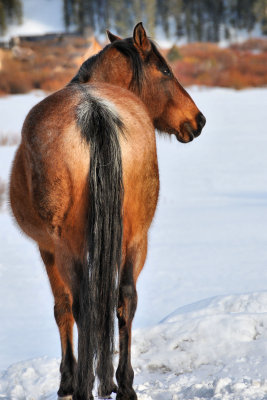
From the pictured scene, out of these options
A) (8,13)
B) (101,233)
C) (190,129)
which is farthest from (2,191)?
(8,13)

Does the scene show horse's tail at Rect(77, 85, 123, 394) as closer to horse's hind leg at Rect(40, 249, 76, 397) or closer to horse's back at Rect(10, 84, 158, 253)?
horse's back at Rect(10, 84, 158, 253)

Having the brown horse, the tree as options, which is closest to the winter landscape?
the brown horse

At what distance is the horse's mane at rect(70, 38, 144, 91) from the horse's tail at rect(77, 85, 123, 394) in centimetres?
56

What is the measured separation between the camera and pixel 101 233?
8.80ft

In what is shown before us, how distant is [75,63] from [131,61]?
23.4m

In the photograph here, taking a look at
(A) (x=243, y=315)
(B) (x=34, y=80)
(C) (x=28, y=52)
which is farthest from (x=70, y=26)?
(A) (x=243, y=315)

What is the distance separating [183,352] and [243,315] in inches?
20.7

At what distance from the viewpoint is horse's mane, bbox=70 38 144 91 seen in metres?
3.34

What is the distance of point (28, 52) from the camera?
Answer: 33969 millimetres

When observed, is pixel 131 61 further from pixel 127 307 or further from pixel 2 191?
pixel 2 191

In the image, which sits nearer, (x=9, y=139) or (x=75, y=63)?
(x=9, y=139)

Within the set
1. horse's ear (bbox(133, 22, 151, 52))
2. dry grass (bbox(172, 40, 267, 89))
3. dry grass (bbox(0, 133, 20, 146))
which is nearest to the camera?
horse's ear (bbox(133, 22, 151, 52))

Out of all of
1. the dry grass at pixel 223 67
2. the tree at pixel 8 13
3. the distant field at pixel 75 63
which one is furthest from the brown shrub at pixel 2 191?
the tree at pixel 8 13

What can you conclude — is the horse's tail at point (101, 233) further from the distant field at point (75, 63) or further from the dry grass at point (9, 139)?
the distant field at point (75, 63)
